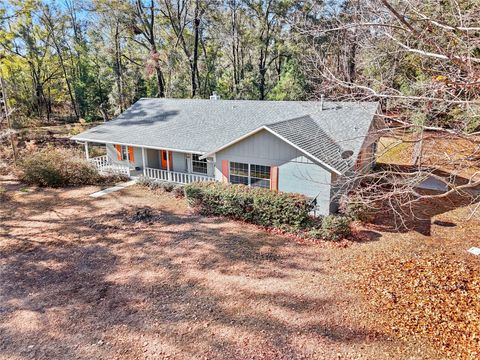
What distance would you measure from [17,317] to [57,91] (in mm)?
41711

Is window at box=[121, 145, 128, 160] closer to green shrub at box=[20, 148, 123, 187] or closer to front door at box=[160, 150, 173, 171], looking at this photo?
green shrub at box=[20, 148, 123, 187]

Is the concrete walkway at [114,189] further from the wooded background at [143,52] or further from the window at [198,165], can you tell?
the wooded background at [143,52]

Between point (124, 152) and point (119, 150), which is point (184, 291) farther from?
point (119, 150)

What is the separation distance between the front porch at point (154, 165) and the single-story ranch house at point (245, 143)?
0.18ft

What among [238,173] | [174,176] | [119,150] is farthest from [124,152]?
[238,173]

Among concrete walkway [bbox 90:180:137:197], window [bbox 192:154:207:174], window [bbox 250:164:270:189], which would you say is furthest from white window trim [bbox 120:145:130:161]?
window [bbox 250:164:270:189]

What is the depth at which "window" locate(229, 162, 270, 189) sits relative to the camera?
14008 mm

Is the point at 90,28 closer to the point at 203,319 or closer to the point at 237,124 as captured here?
the point at 237,124

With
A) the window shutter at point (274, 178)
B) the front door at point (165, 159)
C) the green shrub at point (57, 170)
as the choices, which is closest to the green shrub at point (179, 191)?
the front door at point (165, 159)

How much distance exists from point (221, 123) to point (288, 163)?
6292mm

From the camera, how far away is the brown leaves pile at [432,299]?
660 centimetres

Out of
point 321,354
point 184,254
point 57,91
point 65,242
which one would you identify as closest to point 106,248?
point 65,242

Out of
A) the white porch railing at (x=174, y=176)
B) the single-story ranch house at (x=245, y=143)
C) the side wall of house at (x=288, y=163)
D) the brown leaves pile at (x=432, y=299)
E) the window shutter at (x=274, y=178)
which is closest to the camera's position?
the brown leaves pile at (x=432, y=299)

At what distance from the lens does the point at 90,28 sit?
119 ft
